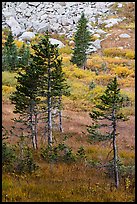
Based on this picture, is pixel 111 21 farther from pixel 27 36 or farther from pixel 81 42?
pixel 81 42

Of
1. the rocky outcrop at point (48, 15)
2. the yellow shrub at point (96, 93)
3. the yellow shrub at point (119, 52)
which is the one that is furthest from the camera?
the rocky outcrop at point (48, 15)

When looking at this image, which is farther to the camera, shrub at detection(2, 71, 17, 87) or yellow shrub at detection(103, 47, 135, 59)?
yellow shrub at detection(103, 47, 135, 59)

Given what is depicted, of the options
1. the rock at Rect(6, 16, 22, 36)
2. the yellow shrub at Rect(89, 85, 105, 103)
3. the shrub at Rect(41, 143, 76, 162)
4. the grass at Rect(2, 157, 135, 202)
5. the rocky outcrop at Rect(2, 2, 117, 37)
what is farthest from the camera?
the rocky outcrop at Rect(2, 2, 117, 37)

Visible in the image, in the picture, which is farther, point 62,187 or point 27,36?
point 27,36

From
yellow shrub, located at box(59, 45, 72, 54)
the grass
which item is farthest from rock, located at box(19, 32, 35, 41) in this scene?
the grass

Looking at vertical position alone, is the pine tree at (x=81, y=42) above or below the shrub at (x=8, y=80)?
above

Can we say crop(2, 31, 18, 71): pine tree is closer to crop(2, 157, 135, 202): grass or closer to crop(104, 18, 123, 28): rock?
crop(104, 18, 123, 28): rock

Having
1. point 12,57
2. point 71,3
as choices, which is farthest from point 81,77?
point 71,3

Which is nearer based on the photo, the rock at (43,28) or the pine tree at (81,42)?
the pine tree at (81,42)

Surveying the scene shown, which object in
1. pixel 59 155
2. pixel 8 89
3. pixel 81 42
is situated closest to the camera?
pixel 59 155

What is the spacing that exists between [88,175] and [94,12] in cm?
7027

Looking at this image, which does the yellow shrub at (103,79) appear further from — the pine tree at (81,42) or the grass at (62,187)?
the grass at (62,187)

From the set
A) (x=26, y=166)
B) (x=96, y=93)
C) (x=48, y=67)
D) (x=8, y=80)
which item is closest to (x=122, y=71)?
(x=96, y=93)

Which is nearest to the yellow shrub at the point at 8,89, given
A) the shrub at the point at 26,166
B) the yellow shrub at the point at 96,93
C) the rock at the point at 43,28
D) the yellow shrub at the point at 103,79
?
the yellow shrub at the point at 96,93
